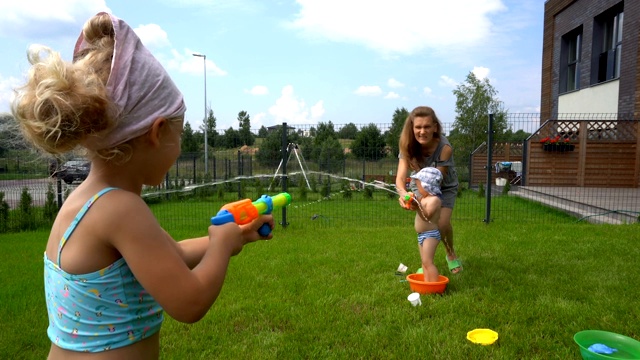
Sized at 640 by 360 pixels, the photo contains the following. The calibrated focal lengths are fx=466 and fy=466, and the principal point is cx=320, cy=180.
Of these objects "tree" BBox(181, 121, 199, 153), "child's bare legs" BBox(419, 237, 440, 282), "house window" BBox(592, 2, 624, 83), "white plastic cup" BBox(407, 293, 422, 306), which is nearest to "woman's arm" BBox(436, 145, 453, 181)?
"child's bare legs" BBox(419, 237, 440, 282)

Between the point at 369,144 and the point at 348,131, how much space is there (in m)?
0.88

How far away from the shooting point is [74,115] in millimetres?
1110

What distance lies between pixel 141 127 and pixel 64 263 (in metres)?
0.42

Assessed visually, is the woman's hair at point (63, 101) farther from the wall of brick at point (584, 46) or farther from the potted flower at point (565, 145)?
the wall of brick at point (584, 46)

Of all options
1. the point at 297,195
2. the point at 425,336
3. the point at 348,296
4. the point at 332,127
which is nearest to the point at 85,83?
the point at 425,336

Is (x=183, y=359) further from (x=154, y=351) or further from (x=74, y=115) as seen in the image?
(x=74, y=115)

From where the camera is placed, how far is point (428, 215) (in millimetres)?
4469

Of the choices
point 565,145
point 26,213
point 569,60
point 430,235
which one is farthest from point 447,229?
point 569,60

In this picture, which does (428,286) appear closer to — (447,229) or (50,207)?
(447,229)

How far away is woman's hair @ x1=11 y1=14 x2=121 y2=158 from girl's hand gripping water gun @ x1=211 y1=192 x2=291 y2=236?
33cm

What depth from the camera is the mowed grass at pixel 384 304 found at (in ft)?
11.0

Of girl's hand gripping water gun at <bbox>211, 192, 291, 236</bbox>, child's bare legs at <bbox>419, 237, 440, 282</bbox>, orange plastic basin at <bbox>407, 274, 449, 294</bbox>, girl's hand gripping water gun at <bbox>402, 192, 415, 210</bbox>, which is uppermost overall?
girl's hand gripping water gun at <bbox>211, 192, 291, 236</bbox>

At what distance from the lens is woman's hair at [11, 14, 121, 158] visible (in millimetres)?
1096

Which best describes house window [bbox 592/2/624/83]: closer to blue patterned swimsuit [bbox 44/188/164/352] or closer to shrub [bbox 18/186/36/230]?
shrub [bbox 18/186/36/230]
